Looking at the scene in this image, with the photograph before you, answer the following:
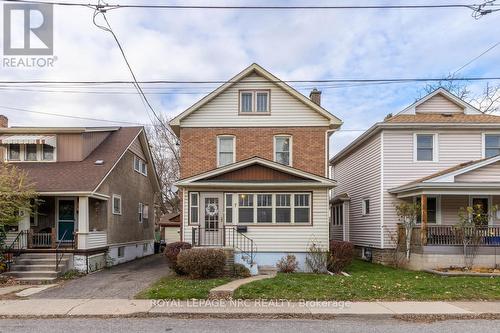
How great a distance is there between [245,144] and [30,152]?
9.93 m

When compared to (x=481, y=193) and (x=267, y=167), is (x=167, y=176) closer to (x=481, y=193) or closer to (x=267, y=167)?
(x=267, y=167)

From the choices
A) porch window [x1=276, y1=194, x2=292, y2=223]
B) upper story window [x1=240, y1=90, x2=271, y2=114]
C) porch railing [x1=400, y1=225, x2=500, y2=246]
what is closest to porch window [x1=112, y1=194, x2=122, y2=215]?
upper story window [x1=240, y1=90, x2=271, y2=114]

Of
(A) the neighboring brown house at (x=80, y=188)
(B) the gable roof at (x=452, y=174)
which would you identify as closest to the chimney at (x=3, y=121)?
(A) the neighboring brown house at (x=80, y=188)

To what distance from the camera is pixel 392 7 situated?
12336 millimetres

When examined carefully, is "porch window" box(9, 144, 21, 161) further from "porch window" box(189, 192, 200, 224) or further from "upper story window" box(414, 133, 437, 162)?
"upper story window" box(414, 133, 437, 162)

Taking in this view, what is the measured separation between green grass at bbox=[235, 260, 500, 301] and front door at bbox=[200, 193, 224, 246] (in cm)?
363

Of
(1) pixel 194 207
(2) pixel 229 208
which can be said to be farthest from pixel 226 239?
(1) pixel 194 207

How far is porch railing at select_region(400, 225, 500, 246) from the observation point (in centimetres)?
1622

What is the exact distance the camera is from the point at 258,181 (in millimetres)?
15914

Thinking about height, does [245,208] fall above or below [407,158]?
below

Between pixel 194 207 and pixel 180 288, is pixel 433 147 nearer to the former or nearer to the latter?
pixel 194 207

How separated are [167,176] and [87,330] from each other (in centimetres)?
3331

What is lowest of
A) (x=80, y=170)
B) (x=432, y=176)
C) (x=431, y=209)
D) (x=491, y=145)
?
(x=431, y=209)

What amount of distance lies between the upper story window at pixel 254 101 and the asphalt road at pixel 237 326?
11.6m
